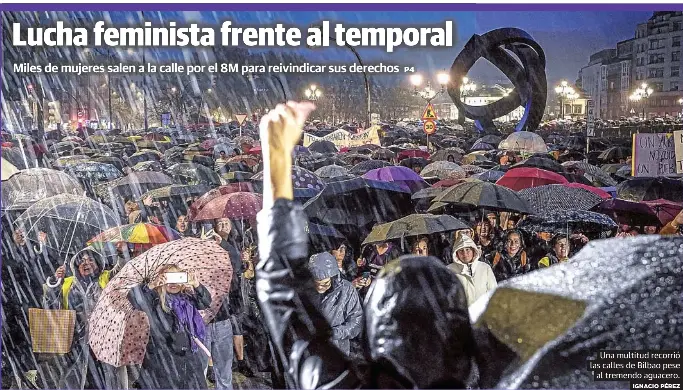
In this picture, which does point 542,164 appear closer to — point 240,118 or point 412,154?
point 412,154

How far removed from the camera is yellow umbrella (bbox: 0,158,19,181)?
5359 mm

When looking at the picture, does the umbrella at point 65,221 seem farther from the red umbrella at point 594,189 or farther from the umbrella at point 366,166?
the red umbrella at point 594,189

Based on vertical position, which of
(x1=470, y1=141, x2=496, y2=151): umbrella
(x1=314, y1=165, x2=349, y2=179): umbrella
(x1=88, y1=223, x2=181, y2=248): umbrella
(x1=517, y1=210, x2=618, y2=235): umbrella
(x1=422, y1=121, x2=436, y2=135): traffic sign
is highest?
(x1=422, y1=121, x2=436, y2=135): traffic sign

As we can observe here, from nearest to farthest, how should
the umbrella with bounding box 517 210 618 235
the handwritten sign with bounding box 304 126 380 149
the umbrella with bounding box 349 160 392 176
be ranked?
the umbrella with bounding box 517 210 618 235 → the handwritten sign with bounding box 304 126 380 149 → the umbrella with bounding box 349 160 392 176

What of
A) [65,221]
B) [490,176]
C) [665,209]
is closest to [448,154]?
[490,176]

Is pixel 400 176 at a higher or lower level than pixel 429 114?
lower

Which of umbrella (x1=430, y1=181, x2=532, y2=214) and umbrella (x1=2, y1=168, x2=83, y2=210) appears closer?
umbrella (x1=2, y1=168, x2=83, y2=210)

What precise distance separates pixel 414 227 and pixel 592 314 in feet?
11.5

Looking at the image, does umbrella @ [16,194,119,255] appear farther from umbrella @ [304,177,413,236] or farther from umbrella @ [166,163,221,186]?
umbrella @ [304,177,413,236]

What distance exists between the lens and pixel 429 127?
19.3 ft

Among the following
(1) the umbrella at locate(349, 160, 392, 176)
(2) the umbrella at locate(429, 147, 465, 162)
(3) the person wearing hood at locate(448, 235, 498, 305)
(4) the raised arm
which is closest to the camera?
(4) the raised arm

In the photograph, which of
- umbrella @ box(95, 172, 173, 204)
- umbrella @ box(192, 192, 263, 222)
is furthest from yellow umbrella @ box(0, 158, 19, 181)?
umbrella @ box(192, 192, 263, 222)

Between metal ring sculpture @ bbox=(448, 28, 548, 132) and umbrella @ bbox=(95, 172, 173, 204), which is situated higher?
metal ring sculpture @ bbox=(448, 28, 548, 132)

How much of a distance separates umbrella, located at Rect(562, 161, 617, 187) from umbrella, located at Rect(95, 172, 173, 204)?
3060 millimetres
